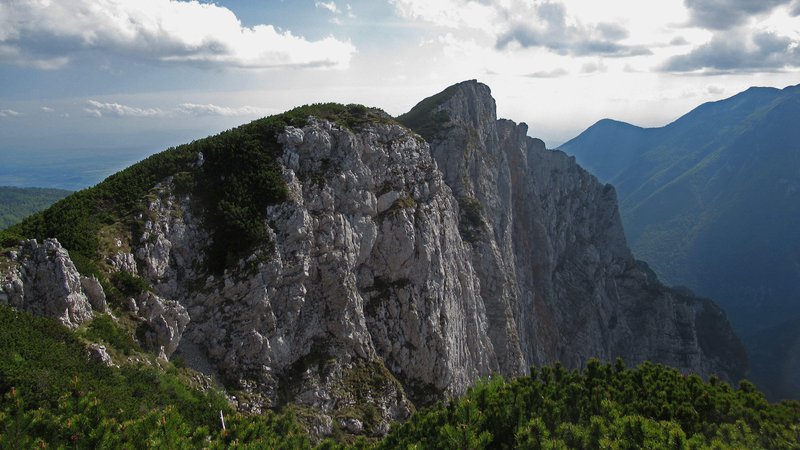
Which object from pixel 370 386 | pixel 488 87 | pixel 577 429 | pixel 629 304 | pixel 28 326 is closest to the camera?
pixel 577 429

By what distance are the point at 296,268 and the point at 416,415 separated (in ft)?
65.2

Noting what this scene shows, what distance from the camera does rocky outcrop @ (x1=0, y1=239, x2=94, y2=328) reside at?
96.0 feet

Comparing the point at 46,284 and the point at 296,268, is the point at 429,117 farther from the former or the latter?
the point at 46,284

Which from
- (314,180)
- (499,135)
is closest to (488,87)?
(499,135)

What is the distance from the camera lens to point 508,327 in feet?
264

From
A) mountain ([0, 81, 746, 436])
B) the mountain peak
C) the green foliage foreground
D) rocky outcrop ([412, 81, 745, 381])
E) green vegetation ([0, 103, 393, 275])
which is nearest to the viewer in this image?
the green foliage foreground

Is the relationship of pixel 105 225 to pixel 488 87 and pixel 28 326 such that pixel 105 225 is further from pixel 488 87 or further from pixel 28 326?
pixel 488 87

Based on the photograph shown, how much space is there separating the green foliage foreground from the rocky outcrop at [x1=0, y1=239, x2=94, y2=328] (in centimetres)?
171

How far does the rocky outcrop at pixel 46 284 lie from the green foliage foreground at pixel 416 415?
5.61 feet

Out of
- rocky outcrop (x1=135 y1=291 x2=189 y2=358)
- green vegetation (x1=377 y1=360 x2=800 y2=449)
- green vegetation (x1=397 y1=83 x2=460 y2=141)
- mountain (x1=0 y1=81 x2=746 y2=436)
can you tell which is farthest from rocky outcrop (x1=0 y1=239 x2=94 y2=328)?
green vegetation (x1=397 y1=83 x2=460 y2=141)

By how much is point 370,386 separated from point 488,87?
93.5m

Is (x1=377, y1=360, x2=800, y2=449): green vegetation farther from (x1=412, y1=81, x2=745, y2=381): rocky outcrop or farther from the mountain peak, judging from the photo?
the mountain peak

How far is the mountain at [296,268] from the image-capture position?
35.5 meters

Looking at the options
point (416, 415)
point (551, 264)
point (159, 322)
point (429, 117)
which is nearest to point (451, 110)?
point (429, 117)
